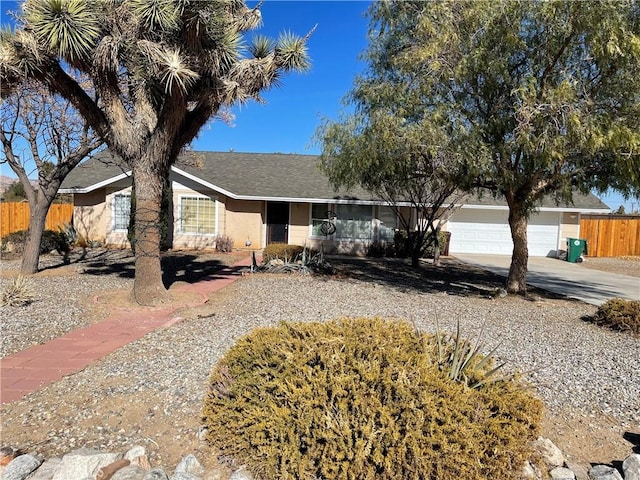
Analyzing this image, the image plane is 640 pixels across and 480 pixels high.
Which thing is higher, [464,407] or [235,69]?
[235,69]

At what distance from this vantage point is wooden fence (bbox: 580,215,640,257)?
22109 millimetres

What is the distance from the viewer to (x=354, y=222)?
63.3 feet

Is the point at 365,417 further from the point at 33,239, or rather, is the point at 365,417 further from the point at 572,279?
the point at 572,279

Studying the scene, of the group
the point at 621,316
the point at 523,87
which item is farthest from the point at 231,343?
the point at 523,87

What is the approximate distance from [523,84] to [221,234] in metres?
13.3

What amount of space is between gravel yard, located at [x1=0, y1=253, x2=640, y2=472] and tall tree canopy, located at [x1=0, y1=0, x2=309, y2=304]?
2033 millimetres

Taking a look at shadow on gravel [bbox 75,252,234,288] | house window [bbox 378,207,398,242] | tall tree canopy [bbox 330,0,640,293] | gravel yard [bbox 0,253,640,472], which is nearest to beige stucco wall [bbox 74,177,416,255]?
shadow on gravel [bbox 75,252,234,288]

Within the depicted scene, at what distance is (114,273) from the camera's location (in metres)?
11.8

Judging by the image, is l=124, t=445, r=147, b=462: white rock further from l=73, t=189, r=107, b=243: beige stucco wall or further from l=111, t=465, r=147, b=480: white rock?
l=73, t=189, r=107, b=243: beige stucco wall

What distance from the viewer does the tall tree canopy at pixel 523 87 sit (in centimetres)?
756

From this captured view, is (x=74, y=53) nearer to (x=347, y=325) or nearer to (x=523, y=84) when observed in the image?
(x=347, y=325)

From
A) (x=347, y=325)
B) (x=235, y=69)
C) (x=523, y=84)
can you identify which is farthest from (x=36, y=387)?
(x=523, y=84)

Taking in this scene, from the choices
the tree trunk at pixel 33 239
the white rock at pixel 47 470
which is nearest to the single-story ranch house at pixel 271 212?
the tree trunk at pixel 33 239

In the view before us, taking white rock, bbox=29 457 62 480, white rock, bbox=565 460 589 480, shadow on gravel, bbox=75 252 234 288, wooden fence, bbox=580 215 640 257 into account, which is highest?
wooden fence, bbox=580 215 640 257
